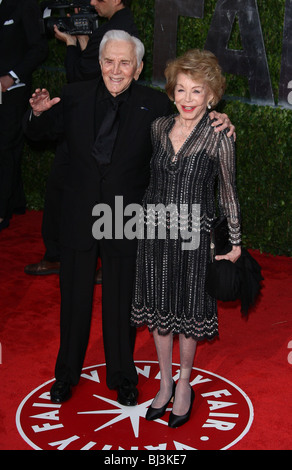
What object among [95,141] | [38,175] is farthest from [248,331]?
[38,175]

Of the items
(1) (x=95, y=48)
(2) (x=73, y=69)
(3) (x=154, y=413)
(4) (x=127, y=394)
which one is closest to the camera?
(3) (x=154, y=413)

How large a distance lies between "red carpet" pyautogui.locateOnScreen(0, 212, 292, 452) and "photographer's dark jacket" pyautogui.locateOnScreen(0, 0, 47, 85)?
6.81 feet

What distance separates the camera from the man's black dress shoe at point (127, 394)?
4.22 metres

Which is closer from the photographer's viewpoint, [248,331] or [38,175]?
[248,331]

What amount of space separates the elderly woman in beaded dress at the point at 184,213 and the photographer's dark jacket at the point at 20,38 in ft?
11.2

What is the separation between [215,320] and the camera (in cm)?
399

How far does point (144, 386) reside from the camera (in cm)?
448

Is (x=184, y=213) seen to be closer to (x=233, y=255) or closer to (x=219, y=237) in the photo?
(x=219, y=237)

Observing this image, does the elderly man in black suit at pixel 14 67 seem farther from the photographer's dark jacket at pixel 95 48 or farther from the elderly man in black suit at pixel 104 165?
the elderly man in black suit at pixel 104 165

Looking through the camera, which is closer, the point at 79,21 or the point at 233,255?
the point at 233,255

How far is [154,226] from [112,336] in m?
0.73

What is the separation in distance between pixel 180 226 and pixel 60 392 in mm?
1220

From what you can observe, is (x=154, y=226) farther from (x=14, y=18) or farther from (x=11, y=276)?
(x=14, y=18)

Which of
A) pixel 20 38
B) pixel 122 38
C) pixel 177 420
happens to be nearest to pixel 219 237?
pixel 177 420
